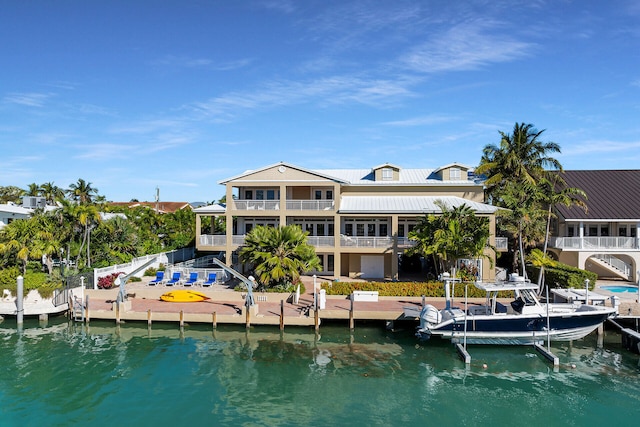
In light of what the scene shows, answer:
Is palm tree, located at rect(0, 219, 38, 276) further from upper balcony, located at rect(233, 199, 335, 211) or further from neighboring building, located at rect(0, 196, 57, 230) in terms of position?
upper balcony, located at rect(233, 199, 335, 211)

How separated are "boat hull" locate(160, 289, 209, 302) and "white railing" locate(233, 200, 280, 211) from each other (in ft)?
29.6

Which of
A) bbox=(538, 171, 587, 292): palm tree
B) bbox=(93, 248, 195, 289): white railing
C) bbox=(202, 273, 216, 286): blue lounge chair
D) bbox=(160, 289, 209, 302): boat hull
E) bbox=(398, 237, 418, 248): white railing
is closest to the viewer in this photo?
bbox=(160, 289, 209, 302): boat hull

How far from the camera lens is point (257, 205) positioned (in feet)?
113

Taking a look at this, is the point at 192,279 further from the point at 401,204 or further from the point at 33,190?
the point at 33,190

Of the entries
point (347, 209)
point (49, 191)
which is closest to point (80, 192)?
point (49, 191)

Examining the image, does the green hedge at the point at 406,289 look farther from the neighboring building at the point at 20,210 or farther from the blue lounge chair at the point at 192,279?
the neighboring building at the point at 20,210

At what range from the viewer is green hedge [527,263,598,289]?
88.4 ft

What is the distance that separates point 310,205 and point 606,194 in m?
24.8

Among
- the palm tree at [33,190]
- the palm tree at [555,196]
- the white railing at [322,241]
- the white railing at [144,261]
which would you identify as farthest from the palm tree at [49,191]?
the palm tree at [555,196]

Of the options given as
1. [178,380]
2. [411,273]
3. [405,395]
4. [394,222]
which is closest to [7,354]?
[178,380]

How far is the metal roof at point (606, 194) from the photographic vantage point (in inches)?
1315

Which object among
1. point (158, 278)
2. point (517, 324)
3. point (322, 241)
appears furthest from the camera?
point (322, 241)

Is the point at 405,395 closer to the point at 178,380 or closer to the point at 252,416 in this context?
the point at 252,416

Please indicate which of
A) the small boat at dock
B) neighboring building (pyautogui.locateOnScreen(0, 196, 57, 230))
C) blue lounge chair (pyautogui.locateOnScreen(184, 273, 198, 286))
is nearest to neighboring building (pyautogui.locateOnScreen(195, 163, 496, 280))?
blue lounge chair (pyautogui.locateOnScreen(184, 273, 198, 286))
